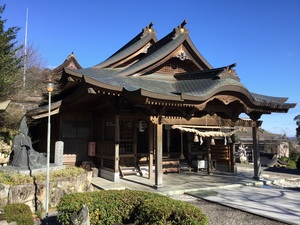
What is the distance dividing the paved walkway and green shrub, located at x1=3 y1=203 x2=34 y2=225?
3.68 metres

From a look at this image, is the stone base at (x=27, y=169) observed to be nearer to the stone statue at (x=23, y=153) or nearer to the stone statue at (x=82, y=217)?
the stone statue at (x=23, y=153)

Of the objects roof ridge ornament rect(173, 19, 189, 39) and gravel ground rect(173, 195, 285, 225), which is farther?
roof ridge ornament rect(173, 19, 189, 39)

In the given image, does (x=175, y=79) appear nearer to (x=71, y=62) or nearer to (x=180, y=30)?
(x=180, y=30)

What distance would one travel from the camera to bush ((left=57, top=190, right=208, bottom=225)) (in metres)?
5.09

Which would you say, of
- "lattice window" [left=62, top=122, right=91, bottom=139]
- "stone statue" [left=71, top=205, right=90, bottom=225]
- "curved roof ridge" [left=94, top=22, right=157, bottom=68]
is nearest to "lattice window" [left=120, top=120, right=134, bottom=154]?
"lattice window" [left=62, top=122, right=91, bottom=139]

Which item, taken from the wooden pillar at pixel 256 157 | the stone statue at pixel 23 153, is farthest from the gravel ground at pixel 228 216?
the stone statue at pixel 23 153

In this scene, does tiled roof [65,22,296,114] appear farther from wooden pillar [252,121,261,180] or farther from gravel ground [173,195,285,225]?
gravel ground [173,195,285,225]

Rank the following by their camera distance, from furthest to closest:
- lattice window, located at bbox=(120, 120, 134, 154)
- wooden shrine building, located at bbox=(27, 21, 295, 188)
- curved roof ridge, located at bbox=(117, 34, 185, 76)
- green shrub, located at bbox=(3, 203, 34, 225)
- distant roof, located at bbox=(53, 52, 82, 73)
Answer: distant roof, located at bbox=(53, 52, 82, 73)
lattice window, located at bbox=(120, 120, 134, 154)
curved roof ridge, located at bbox=(117, 34, 185, 76)
wooden shrine building, located at bbox=(27, 21, 295, 188)
green shrub, located at bbox=(3, 203, 34, 225)

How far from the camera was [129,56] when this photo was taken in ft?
49.4

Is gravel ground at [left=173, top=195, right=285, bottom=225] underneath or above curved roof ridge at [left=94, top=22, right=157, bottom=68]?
underneath

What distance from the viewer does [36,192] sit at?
7.60 m

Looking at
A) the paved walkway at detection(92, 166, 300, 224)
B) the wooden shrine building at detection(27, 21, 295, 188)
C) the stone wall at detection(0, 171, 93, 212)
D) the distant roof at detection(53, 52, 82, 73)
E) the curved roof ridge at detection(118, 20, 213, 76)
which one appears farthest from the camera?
the distant roof at detection(53, 52, 82, 73)

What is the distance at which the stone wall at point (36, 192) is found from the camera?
23.4ft

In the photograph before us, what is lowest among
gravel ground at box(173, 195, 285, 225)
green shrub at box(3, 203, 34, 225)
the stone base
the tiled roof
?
gravel ground at box(173, 195, 285, 225)
